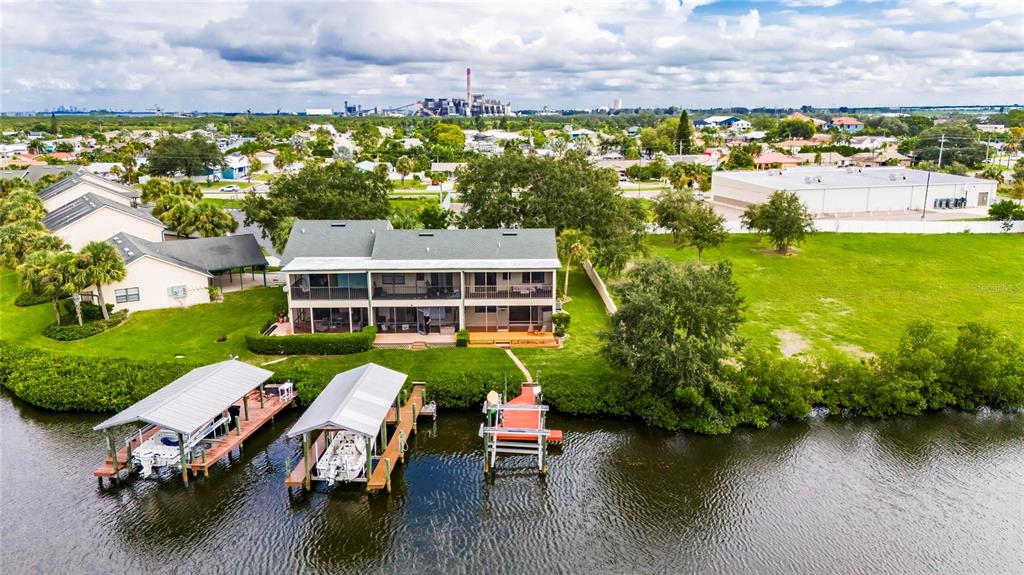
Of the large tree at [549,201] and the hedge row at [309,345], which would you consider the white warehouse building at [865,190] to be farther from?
the hedge row at [309,345]

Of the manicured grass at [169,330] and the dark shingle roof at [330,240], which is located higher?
the dark shingle roof at [330,240]

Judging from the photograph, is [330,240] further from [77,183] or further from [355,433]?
[77,183]

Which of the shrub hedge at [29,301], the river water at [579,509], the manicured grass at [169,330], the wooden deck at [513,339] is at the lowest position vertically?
the river water at [579,509]

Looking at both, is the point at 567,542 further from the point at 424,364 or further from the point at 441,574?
the point at 424,364

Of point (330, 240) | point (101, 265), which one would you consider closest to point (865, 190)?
point (330, 240)

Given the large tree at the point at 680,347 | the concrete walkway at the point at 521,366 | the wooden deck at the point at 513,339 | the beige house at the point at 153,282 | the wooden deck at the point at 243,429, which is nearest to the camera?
the wooden deck at the point at 243,429

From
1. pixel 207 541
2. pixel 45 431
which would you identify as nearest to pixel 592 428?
pixel 207 541

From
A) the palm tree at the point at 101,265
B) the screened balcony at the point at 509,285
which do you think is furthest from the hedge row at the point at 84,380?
the screened balcony at the point at 509,285
